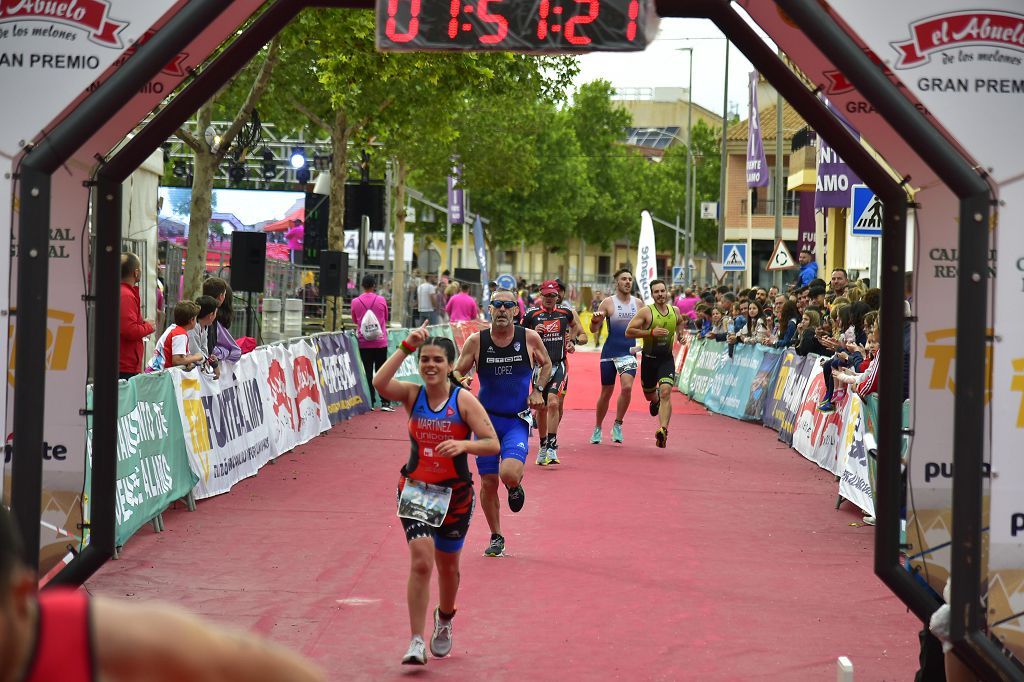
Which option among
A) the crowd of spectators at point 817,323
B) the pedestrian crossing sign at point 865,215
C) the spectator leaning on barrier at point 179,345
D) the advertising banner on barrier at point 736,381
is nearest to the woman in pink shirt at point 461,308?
the crowd of spectators at point 817,323

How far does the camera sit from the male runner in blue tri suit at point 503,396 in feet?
32.4

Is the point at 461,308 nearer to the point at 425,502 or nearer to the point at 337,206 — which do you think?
the point at 337,206

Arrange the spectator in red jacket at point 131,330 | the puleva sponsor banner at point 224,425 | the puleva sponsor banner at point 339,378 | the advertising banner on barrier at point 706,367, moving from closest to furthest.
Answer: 1. the spectator in red jacket at point 131,330
2. the puleva sponsor banner at point 224,425
3. the puleva sponsor banner at point 339,378
4. the advertising banner on barrier at point 706,367

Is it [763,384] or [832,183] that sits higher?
[832,183]

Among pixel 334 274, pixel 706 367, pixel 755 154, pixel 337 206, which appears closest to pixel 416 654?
pixel 334 274

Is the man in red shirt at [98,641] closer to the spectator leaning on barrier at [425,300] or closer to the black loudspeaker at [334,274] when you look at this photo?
the black loudspeaker at [334,274]

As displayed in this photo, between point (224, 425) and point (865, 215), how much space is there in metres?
7.25

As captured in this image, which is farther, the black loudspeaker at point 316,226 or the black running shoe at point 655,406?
the black loudspeaker at point 316,226

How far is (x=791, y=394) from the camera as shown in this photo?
18.3 m

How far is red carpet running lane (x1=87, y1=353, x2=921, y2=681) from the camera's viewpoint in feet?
24.4

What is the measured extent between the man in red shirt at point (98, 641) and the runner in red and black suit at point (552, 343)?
43.0 ft

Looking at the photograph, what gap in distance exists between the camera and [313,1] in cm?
736

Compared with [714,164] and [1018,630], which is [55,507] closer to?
[1018,630]

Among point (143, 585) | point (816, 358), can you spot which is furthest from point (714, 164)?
point (143, 585)
